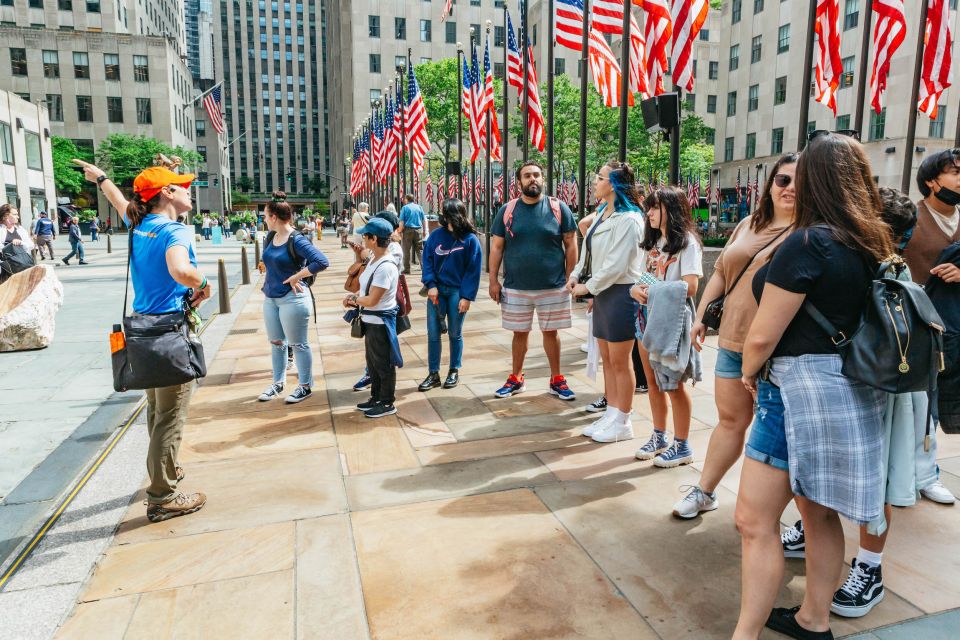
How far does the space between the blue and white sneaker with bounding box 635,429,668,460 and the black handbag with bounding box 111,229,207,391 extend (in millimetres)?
3057

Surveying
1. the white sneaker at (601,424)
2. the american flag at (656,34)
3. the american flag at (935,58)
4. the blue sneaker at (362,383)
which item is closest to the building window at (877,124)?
the american flag at (935,58)

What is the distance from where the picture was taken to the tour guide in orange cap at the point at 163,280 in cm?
396

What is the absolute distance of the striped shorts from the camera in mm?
6457

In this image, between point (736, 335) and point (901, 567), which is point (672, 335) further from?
point (901, 567)

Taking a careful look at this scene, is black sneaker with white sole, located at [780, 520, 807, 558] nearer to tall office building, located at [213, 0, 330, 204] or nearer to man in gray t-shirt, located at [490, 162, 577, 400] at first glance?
man in gray t-shirt, located at [490, 162, 577, 400]

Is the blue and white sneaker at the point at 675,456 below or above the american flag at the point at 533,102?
below

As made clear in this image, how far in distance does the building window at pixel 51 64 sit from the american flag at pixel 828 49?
2760 inches

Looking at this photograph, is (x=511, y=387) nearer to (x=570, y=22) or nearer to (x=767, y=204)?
(x=767, y=204)

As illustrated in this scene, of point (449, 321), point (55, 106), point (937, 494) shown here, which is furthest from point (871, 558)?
point (55, 106)

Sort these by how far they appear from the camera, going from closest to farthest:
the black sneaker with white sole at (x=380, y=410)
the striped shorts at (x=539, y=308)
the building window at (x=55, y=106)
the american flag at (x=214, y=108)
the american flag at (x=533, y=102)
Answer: the black sneaker with white sole at (x=380, y=410) < the striped shorts at (x=539, y=308) < the american flag at (x=533, y=102) < the american flag at (x=214, y=108) < the building window at (x=55, y=106)

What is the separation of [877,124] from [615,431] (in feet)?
137

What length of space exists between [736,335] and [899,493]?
0.97 meters

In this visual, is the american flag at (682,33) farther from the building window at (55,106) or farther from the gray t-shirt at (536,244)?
the building window at (55,106)

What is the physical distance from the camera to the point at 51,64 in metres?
63.9
